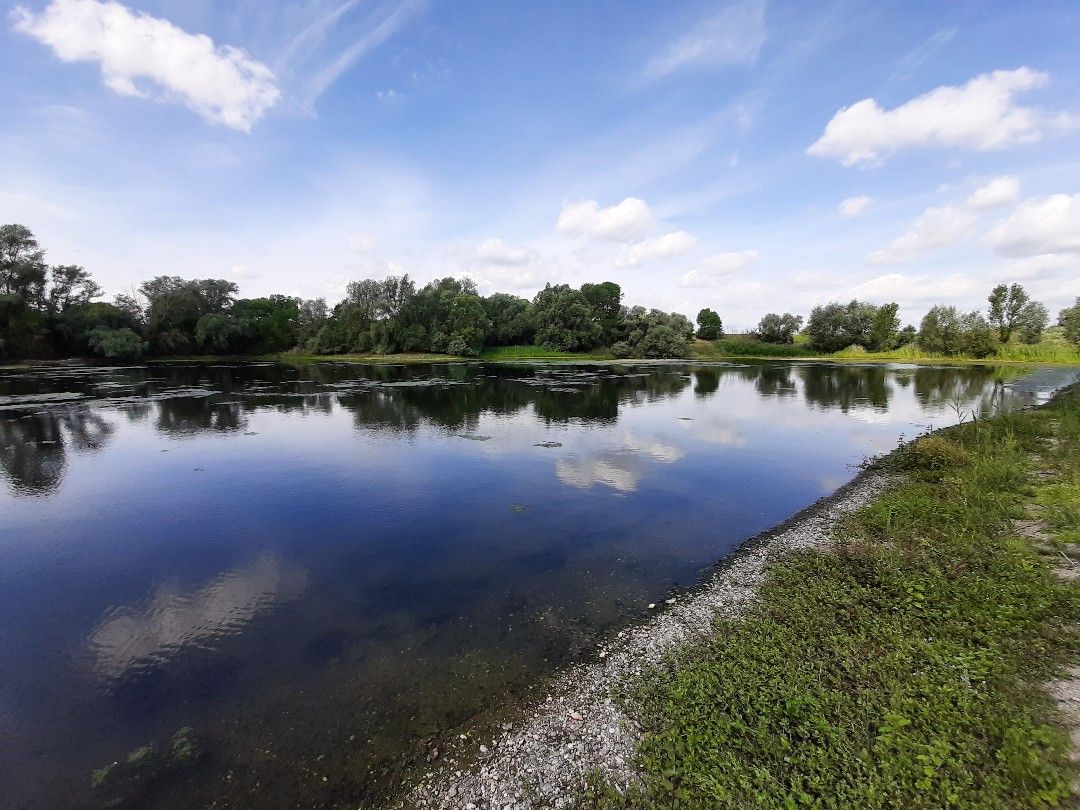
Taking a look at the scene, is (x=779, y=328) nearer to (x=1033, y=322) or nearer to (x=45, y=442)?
(x=1033, y=322)

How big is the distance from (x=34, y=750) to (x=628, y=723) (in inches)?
302

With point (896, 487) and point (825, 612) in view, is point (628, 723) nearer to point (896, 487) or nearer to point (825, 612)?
point (825, 612)

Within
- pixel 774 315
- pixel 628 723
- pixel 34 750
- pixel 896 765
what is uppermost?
pixel 774 315

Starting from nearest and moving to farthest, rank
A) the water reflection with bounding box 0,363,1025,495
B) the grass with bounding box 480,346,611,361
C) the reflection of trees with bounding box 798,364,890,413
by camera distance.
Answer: the water reflection with bounding box 0,363,1025,495
the reflection of trees with bounding box 798,364,890,413
the grass with bounding box 480,346,611,361

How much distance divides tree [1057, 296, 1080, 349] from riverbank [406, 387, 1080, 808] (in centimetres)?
8369

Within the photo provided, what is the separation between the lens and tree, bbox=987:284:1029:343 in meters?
79.1

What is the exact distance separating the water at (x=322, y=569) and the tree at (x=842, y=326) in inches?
3336

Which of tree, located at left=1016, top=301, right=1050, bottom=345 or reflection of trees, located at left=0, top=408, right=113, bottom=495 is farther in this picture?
tree, located at left=1016, top=301, right=1050, bottom=345

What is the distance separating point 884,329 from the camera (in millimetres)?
98562

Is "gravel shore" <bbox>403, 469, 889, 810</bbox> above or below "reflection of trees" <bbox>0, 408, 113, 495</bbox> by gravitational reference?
below

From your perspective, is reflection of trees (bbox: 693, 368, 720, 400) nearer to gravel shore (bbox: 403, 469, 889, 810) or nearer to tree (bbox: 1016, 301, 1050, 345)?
gravel shore (bbox: 403, 469, 889, 810)

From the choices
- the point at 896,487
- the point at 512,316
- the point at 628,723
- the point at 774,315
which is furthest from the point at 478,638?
the point at 774,315

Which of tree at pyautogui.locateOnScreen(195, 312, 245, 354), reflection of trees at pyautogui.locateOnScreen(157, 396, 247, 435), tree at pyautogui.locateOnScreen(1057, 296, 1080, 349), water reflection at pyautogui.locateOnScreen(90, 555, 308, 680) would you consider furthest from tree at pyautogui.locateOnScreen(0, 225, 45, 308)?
tree at pyautogui.locateOnScreen(1057, 296, 1080, 349)

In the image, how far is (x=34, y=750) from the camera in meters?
5.99
